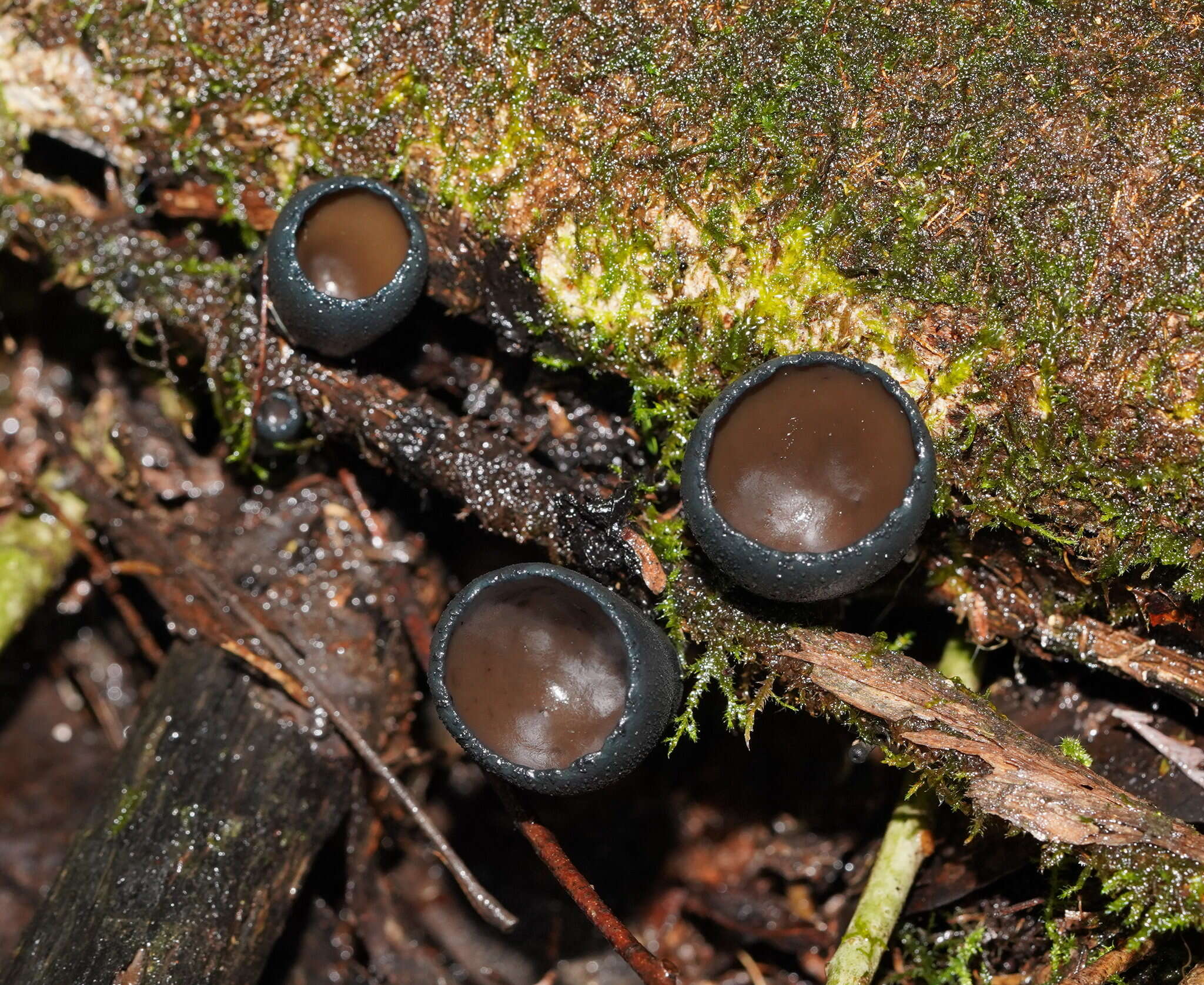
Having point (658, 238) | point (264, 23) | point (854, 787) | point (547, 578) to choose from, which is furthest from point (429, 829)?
point (264, 23)

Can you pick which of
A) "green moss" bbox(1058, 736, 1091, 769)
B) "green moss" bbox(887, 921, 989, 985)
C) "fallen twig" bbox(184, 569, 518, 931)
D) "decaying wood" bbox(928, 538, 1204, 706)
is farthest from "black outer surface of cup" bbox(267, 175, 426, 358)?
"green moss" bbox(887, 921, 989, 985)

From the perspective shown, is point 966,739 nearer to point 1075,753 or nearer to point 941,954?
point 1075,753

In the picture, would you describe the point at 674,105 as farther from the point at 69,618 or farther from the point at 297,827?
the point at 69,618

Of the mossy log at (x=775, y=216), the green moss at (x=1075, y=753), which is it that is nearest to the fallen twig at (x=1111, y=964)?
the mossy log at (x=775, y=216)

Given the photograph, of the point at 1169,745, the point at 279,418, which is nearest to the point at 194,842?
the point at 279,418

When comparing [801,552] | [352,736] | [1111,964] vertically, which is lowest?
[352,736]

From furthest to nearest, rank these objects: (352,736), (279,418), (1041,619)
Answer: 1. (279,418)
2. (352,736)
3. (1041,619)

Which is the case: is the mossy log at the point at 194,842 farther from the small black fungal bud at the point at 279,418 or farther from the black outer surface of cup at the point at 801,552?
the black outer surface of cup at the point at 801,552
